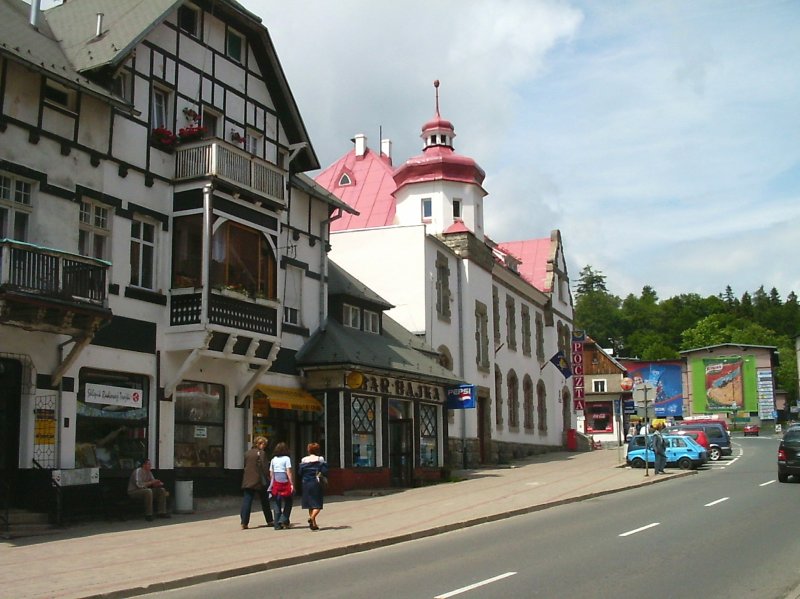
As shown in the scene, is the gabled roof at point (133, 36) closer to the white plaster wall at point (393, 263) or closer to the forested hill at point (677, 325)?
the white plaster wall at point (393, 263)

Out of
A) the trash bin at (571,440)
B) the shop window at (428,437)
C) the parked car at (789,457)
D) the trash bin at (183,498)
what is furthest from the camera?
the trash bin at (571,440)

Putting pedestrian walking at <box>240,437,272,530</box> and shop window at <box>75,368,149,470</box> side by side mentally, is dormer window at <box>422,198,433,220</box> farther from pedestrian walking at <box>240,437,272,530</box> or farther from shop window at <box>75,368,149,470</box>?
pedestrian walking at <box>240,437,272,530</box>

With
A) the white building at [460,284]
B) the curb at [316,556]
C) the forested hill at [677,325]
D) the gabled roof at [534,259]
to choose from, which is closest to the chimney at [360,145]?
the white building at [460,284]

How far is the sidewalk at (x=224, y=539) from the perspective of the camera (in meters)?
12.6

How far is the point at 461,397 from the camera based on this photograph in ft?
115

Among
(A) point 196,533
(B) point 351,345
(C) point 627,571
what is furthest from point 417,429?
(C) point 627,571

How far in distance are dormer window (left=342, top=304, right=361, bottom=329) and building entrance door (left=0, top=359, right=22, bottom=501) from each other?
13.4 meters

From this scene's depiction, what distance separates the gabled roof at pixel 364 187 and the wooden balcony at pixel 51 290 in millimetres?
25429

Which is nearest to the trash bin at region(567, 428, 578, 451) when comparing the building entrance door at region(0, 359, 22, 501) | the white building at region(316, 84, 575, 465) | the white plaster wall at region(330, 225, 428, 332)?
the white building at region(316, 84, 575, 465)

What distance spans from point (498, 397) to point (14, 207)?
29480 millimetres

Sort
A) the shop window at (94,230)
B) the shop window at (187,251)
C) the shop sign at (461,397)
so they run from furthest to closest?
the shop sign at (461,397), the shop window at (187,251), the shop window at (94,230)

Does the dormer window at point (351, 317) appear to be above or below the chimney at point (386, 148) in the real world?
below

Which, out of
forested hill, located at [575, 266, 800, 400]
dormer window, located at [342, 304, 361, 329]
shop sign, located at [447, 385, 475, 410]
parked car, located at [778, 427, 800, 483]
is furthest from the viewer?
Result: forested hill, located at [575, 266, 800, 400]

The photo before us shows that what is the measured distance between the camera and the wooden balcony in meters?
17.0
